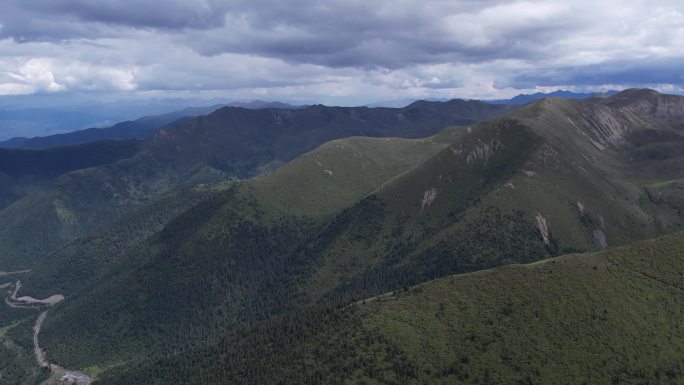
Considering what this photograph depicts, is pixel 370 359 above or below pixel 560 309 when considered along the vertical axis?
below

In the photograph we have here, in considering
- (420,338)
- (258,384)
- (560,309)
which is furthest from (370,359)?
(560,309)

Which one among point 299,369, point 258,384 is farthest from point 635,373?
point 258,384

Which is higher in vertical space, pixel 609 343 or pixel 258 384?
pixel 609 343

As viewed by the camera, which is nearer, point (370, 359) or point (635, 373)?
point (635, 373)

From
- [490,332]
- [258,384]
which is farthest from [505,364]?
[258,384]

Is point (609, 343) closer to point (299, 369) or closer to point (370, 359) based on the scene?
point (370, 359)

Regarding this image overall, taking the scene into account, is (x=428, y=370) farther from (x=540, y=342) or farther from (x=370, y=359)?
(x=540, y=342)

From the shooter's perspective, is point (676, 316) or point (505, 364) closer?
point (505, 364)
